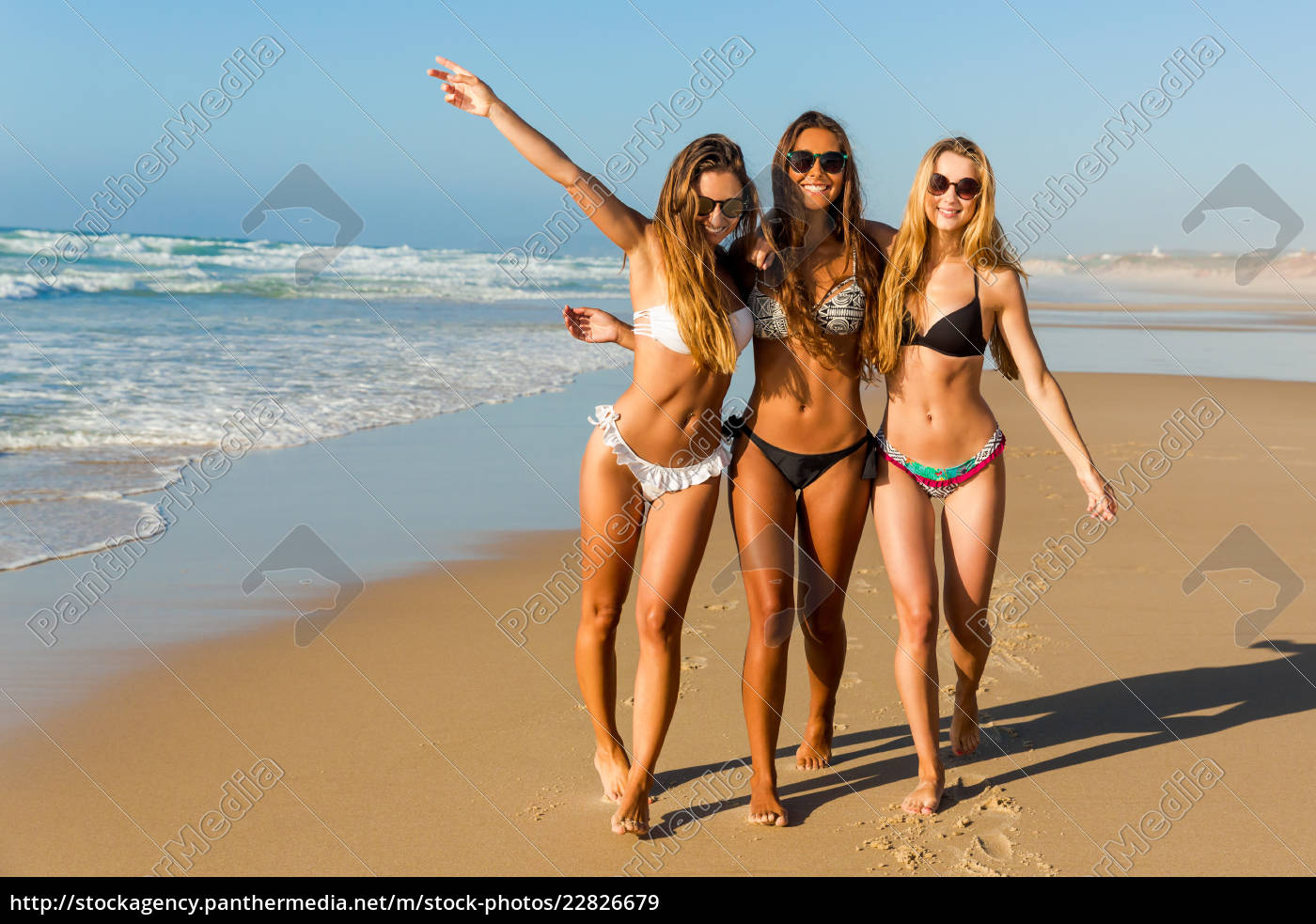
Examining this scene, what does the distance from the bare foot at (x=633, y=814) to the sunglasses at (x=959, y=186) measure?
7.38ft

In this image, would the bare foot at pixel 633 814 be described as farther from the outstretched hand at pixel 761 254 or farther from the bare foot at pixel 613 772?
the outstretched hand at pixel 761 254

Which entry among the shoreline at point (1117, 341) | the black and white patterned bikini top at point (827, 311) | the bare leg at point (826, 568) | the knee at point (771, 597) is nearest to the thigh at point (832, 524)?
the bare leg at point (826, 568)

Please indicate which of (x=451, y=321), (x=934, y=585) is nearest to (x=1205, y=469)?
(x=934, y=585)

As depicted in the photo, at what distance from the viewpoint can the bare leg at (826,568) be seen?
3.77 metres

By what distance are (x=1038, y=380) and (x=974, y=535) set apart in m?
0.59

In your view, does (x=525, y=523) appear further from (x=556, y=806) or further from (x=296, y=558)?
(x=556, y=806)

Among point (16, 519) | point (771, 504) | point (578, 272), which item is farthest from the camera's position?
point (578, 272)

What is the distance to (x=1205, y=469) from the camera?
29.5ft

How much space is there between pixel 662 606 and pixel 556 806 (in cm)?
81

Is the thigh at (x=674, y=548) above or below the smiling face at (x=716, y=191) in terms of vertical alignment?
below

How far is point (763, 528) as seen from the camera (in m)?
3.68

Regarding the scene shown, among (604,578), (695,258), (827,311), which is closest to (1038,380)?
(827,311)

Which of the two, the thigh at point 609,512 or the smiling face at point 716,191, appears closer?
the smiling face at point 716,191
